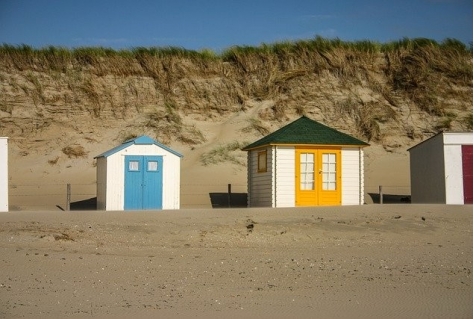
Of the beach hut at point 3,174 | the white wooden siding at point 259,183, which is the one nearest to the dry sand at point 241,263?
the white wooden siding at point 259,183

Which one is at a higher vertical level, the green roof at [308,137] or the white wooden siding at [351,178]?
the green roof at [308,137]

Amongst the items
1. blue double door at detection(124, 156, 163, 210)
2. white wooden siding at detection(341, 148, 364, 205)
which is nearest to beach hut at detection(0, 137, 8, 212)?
blue double door at detection(124, 156, 163, 210)

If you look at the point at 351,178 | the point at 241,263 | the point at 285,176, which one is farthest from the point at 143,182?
the point at 241,263

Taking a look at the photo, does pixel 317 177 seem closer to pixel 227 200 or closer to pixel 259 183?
pixel 259 183

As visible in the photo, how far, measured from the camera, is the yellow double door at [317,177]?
2423 cm

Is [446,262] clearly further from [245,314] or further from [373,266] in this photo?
[245,314]

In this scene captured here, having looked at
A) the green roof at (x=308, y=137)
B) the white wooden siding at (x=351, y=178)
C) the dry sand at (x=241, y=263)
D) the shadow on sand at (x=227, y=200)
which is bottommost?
the dry sand at (x=241, y=263)

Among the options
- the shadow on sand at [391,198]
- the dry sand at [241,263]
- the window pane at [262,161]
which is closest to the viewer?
the dry sand at [241,263]

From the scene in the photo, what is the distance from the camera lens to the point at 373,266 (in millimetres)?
14242

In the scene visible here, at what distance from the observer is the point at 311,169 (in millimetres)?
24375

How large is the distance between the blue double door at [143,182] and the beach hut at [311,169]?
10.1ft

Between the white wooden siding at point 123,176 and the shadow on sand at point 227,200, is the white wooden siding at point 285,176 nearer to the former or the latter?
the white wooden siding at point 123,176

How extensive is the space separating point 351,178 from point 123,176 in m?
6.48

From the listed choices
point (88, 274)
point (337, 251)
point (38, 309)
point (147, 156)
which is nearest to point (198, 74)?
point (147, 156)
